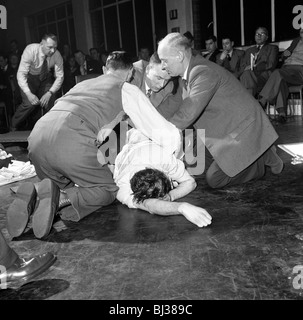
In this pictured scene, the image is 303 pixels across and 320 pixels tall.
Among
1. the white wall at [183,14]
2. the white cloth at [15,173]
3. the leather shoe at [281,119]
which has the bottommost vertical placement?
the leather shoe at [281,119]

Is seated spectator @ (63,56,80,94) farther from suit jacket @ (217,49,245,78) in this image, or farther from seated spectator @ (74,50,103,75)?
suit jacket @ (217,49,245,78)

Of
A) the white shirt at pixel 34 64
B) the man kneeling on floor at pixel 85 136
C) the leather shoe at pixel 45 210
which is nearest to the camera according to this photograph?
the leather shoe at pixel 45 210

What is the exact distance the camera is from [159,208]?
2273mm

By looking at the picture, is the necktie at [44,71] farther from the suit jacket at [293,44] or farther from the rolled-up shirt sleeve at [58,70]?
the suit jacket at [293,44]

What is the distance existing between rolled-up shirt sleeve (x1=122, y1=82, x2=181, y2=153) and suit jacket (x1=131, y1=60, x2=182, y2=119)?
0.87 m

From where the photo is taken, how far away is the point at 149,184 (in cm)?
226

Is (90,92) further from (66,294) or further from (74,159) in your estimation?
(66,294)

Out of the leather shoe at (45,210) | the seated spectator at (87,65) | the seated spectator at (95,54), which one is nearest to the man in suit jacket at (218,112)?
the leather shoe at (45,210)

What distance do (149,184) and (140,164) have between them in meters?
0.18

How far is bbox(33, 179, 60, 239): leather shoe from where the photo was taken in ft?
6.89

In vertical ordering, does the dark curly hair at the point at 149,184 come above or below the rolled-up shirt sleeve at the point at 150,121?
below

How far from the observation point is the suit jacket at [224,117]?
2602mm

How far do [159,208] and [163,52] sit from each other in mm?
1022

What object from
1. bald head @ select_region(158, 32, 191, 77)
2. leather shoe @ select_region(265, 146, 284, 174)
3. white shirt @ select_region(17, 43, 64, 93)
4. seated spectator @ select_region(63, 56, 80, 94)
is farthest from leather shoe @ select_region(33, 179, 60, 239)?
seated spectator @ select_region(63, 56, 80, 94)
